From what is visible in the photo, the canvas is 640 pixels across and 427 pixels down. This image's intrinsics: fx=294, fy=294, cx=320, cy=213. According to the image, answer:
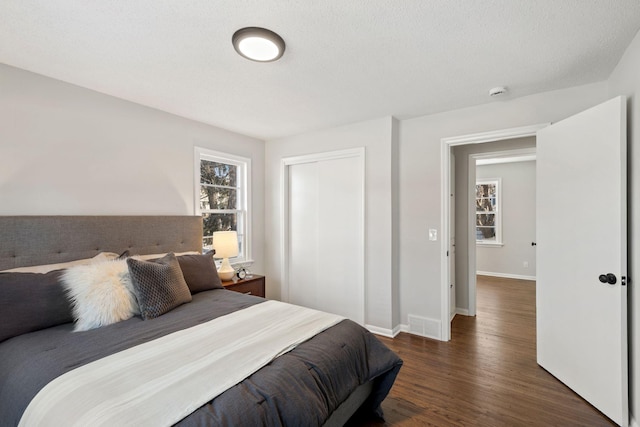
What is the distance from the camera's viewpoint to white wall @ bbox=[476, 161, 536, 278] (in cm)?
607

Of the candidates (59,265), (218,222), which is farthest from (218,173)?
(59,265)

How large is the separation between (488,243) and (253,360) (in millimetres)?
6483

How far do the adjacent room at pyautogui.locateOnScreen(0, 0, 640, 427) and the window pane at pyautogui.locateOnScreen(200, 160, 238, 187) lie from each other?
3 centimetres

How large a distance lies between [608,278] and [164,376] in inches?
107

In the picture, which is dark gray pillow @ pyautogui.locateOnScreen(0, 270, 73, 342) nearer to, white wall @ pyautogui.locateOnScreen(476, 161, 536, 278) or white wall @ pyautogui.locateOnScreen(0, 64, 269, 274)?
white wall @ pyautogui.locateOnScreen(0, 64, 269, 274)

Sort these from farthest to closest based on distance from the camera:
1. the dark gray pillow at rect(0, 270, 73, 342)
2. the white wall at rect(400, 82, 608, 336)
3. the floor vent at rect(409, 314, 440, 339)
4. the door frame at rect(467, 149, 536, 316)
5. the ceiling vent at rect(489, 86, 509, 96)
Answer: the door frame at rect(467, 149, 536, 316) → the floor vent at rect(409, 314, 440, 339) → the white wall at rect(400, 82, 608, 336) → the ceiling vent at rect(489, 86, 509, 96) → the dark gray pillow at rect(0, 270, 73, 342)

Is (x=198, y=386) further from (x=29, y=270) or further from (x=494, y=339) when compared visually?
(x=494, y=339)

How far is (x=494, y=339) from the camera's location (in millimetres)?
3199

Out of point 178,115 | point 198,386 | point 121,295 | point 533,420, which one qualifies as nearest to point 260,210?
point 178,115

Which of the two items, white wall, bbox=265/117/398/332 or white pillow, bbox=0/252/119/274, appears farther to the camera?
white wall, bbox=265/117/398/332

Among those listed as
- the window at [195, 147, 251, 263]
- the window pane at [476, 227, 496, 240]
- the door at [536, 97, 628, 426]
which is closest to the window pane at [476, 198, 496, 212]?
the window pane at [476, 227, 496, 240]

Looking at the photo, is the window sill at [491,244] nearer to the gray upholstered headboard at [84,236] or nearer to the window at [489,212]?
the window at [489,212]

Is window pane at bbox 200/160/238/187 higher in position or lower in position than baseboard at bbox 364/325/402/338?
higher

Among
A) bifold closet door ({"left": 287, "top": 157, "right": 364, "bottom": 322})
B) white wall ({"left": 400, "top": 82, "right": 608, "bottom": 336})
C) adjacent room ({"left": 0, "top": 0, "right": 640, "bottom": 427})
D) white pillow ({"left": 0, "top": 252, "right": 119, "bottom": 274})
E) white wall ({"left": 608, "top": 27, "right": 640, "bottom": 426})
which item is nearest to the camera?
adjacent room ({"left": 0, "top": 0, "right": 640, "bottom": 427})
